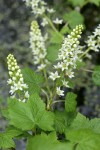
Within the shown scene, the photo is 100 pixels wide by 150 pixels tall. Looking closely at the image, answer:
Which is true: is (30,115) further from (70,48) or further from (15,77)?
(70,48)

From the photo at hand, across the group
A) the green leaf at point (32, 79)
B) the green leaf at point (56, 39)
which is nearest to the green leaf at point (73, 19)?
the green leaf at point (56, 39)

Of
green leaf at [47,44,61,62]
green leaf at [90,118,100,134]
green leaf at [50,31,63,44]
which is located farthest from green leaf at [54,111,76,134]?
green leaf at [50,31,63,44]

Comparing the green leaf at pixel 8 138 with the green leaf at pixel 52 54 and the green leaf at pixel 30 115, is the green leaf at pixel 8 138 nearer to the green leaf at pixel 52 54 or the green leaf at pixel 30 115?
the green leaf at pixel 30 115

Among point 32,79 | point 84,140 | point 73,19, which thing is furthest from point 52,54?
point 84,140

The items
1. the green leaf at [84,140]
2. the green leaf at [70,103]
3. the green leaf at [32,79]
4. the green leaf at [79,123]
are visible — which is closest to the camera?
the green leaf at [84,140]

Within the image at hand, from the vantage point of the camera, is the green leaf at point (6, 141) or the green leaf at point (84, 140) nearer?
the green leaf at point (84, 140)

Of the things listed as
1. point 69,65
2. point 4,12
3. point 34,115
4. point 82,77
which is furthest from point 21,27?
point 34,115

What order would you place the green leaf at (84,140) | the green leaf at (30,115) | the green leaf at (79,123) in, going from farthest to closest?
the green leaf at (79,123) → the green leaf at (30,115) → the green leaf at (84,140)
